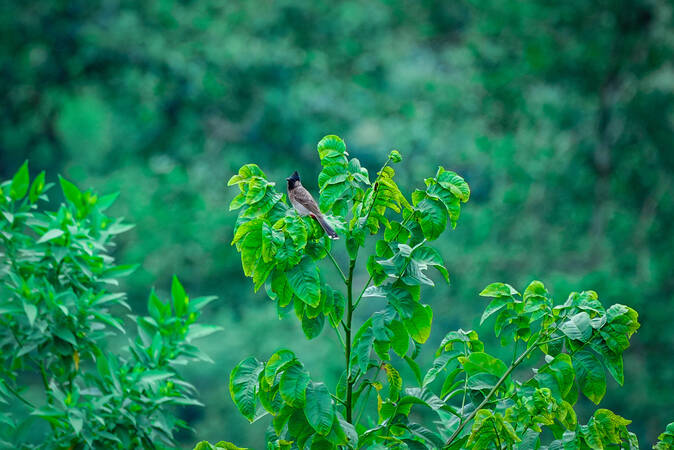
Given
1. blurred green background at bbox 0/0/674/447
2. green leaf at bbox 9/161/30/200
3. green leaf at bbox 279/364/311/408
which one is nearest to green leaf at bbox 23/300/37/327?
green leaf at bbox 9/161/30/200

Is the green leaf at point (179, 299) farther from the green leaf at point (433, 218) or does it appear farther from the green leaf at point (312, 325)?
the green leaf at point (433, 218)

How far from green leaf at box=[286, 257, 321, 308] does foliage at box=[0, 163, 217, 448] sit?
32.7 inches

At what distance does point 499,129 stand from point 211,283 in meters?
3.47

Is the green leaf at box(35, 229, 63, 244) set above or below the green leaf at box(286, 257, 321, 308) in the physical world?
above

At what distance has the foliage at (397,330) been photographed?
1431mm

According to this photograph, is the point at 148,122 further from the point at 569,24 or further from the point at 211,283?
the point at 569,24

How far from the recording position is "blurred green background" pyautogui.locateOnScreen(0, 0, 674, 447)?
7203 millimetres

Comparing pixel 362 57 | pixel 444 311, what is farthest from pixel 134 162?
pixel 444 311

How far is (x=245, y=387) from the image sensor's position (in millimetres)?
1496

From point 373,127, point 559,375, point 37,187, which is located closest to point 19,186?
point 37,187

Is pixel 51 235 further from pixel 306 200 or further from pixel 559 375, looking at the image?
pixel 559 375

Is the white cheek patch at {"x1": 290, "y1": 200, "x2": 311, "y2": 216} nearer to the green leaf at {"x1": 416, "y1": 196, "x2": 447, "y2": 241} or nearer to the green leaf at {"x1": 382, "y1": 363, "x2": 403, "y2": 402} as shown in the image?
the green leaf at {"x1": 416, "y1": 196, "x2": 447, "y2": 241}

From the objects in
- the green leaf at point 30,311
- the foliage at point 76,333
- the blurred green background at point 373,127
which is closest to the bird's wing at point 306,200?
the foliage at point 76,333

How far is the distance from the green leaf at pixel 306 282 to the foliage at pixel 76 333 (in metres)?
0.83
